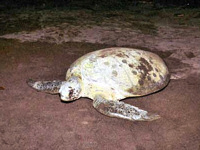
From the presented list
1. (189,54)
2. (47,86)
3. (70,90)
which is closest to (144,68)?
(70,90)

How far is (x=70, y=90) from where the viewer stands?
299 cm

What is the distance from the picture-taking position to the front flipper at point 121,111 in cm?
271

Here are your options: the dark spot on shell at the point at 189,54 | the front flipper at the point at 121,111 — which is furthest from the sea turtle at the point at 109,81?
the dark spot on shell at the point at 189,54

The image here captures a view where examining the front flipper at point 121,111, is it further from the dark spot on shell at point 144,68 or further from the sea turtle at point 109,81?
the dark spot on shell at point 144,68

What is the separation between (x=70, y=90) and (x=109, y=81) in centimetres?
51

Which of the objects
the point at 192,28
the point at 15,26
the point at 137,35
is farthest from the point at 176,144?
the point at 15,26

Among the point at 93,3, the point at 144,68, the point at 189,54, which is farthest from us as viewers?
the point at 93,3

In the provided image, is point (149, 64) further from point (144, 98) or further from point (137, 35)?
point (137, 35)

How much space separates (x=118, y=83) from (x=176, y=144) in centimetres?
102

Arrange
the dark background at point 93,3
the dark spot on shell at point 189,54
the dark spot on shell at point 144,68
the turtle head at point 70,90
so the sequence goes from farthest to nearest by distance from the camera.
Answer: the dark background at point 93,3
the dark spot on shell at point 189,54
the dark spot on shell at point 144,68
the turtle head at point 70,90

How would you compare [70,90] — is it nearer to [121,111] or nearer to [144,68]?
[121,111]

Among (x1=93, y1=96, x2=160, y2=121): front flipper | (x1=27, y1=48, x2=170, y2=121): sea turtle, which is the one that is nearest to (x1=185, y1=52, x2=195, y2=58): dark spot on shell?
(x1=27, y1=48, x2=170, y2=121): sea turtle

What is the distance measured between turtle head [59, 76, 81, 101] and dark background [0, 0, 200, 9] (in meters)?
6.35

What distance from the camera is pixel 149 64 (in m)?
3.36
